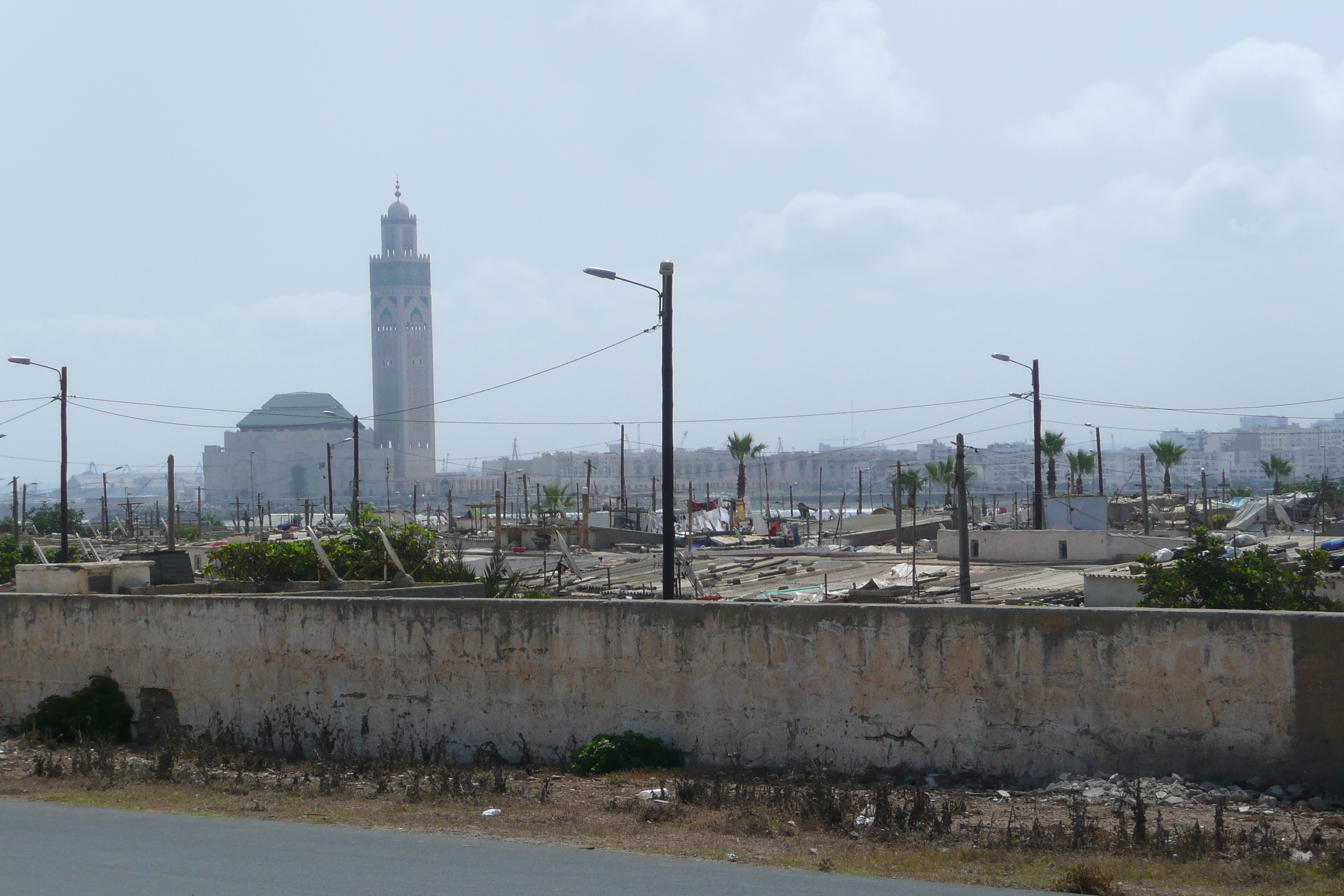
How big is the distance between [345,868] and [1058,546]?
31.3m

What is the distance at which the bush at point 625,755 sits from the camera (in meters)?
11.0

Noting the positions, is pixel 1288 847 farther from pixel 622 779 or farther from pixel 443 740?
pixel 443 740

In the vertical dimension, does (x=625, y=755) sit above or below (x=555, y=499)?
below

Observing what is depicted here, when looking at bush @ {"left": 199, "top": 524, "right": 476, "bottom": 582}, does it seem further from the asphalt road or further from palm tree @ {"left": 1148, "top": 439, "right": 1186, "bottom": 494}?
palm tree @ {"left": 1148, "top": 439, "right": 1186, "bottom": 494}

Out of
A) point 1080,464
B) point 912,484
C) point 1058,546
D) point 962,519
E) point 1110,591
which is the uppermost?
point 1080,464

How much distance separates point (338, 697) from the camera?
41.4 feet

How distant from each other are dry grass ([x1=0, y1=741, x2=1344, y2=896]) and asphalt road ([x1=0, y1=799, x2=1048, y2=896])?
0.33m

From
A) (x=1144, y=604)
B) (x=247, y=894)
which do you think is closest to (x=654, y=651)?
(x=247, y=894)

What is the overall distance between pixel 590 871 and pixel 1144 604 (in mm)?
8752

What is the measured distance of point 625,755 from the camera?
11.1 m

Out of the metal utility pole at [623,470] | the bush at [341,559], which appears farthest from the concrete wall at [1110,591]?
the metal utility pole at [623,470]

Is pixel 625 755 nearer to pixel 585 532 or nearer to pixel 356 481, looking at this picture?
pixel 356 481

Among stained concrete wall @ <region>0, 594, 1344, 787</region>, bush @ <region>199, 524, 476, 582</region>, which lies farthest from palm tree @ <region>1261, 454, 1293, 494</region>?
stained concrete wall @ <region>0, 594, 1344, 787</region>

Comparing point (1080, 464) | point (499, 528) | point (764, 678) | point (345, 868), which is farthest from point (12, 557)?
point (1080, 464)
